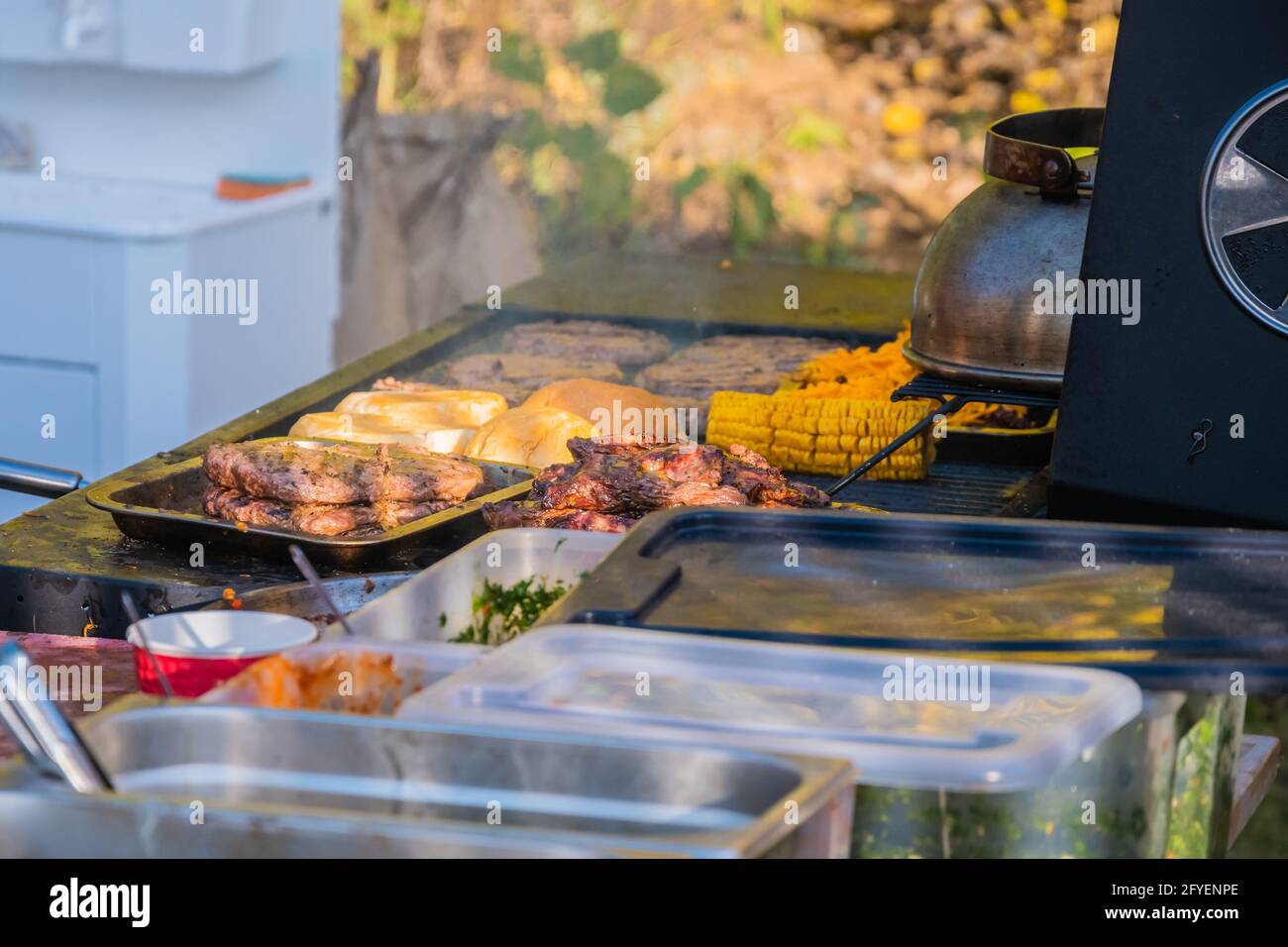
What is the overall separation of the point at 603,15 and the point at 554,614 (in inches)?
260

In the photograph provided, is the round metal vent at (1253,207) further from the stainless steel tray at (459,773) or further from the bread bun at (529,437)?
the stainless steel tray at (459,773)

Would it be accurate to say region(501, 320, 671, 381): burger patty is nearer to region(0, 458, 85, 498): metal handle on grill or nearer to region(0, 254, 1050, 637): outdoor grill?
region(0, 254, 1050, 637): outdoor grill

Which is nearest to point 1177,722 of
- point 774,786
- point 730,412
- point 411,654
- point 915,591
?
point 915,591

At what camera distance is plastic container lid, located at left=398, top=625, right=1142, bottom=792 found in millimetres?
1213

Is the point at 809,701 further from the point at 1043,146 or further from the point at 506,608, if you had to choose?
the point at 1043,146

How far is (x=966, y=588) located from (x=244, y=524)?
109 cm

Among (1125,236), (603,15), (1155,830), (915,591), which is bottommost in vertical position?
(1155,830)

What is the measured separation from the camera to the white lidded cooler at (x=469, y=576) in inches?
62.6

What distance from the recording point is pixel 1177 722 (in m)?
1.42

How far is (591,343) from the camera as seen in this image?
3646 mm

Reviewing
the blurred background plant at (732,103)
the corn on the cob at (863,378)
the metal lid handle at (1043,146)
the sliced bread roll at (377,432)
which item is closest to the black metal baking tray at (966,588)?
the metal lid handle at (1043,146)

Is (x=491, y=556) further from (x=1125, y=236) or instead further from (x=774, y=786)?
(x=1125, y=236)

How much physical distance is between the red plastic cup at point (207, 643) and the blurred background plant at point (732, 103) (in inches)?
236

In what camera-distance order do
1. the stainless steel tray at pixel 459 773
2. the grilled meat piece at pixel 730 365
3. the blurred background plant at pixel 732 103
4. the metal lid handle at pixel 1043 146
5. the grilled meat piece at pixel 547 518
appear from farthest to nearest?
the blurred background plant at pixel 732 103, the grilled meat piece at pixel 730 365, the metal lid handle at pixel 1043 146, the grilled meat piece at pixel 547 518, the stainless steel tray at pixel 459 773
